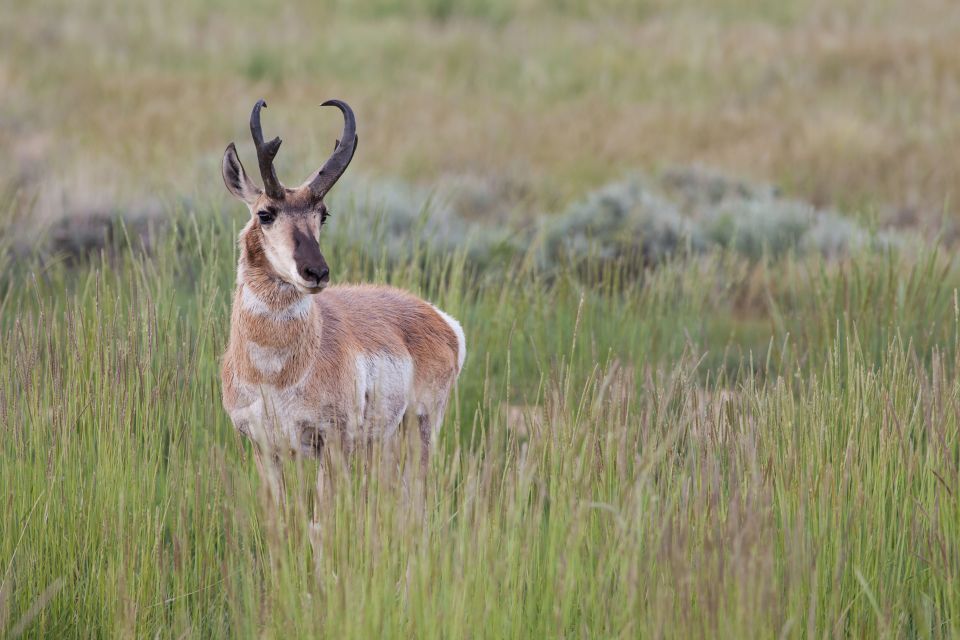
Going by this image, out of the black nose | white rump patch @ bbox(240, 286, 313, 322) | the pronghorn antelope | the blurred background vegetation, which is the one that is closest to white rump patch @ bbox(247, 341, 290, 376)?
the pronghorn antelope

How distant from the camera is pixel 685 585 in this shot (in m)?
3.40

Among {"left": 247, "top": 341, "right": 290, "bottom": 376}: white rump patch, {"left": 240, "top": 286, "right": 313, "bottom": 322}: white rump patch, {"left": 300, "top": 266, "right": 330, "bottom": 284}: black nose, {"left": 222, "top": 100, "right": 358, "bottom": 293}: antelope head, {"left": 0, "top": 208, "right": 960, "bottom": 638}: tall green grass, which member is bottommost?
{"left": 0, "top": 208, "right": 960, "bottom": 638}: tall green grass

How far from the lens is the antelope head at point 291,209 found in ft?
13.9

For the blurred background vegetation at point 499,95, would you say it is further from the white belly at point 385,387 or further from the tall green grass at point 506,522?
the tall green grass at point 506,522

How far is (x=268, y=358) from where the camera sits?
4.58 metres

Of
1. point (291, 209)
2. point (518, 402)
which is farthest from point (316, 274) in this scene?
point (518, 402)

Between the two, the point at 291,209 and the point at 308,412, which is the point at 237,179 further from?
the point at 308,412

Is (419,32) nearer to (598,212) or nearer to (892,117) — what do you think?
(892,117)

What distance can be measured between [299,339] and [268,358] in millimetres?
130

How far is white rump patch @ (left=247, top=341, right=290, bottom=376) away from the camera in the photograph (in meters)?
4.57

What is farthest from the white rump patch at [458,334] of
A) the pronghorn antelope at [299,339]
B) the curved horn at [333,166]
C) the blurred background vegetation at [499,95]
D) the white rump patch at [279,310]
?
the blurred background vegetation at [499,95]

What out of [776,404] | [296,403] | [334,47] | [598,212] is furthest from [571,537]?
[334,47]

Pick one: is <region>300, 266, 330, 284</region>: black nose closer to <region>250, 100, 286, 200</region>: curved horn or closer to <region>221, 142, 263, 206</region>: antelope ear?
<region>250, 100, 286, 200</region>: curved horn

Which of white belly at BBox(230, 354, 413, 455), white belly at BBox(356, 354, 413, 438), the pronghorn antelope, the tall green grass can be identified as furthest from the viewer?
white belly at BBox(356, 354, 413, 438)
